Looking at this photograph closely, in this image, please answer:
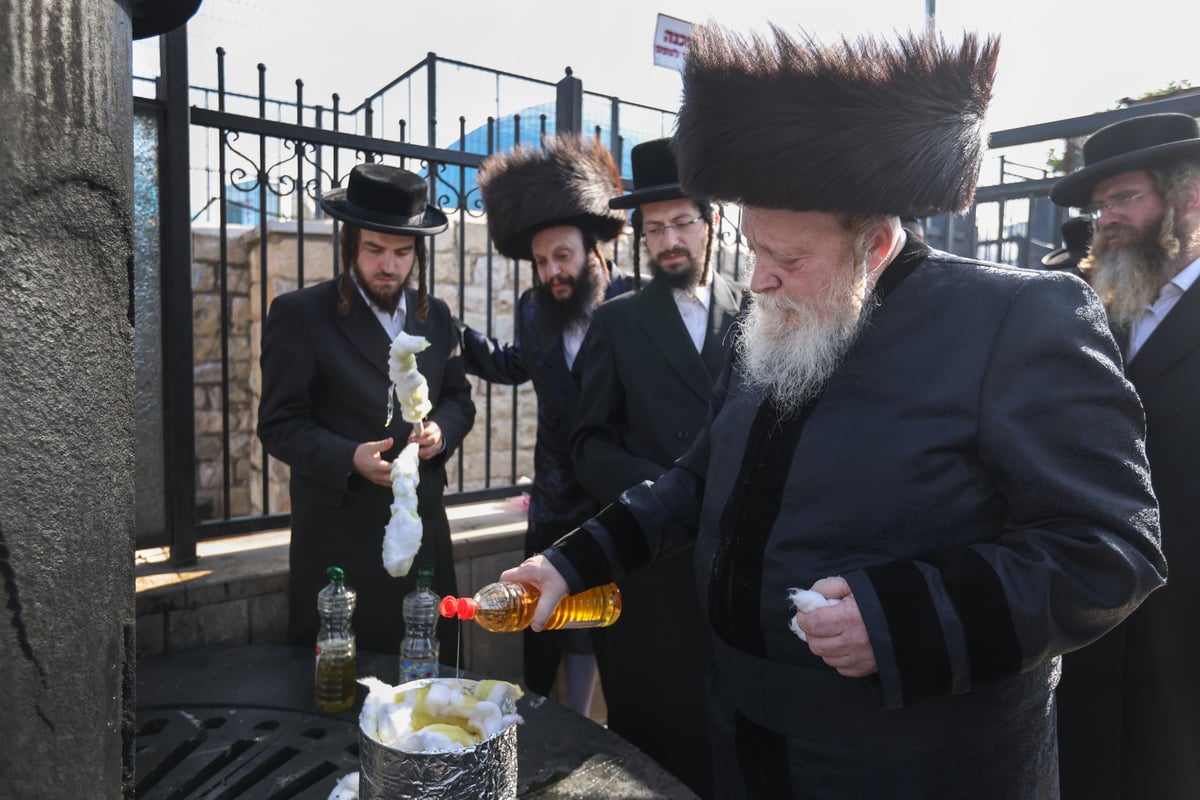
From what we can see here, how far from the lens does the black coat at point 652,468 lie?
296cm

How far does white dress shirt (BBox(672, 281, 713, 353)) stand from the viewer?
10.7 ft

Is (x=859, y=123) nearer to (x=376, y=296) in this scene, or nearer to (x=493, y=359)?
(x=376, y=296)

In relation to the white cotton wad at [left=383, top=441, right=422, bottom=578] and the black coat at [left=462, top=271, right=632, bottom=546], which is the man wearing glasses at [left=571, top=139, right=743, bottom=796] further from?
the white cotton wad at [left=383, top=441, right=422, bottom=578]

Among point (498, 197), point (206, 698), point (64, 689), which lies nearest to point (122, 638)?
point (64, 689)

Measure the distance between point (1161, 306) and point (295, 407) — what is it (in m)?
3.10

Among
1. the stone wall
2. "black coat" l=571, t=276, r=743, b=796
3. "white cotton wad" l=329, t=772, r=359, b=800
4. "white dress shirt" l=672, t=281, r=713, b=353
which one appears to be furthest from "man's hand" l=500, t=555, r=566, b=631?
the stone wall

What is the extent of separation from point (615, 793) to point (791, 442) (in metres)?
0.88

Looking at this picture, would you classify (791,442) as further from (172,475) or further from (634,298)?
(172,475)

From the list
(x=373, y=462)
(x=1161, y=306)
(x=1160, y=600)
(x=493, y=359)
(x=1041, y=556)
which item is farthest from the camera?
(x=493, y=359)

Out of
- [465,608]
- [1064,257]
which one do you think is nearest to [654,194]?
[465,608]

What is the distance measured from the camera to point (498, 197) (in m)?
3.97

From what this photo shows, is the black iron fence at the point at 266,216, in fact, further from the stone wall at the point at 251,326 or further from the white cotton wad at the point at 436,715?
the white cotton wad at the point at 436,715

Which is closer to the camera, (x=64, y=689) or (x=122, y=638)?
(x=64, y=689)

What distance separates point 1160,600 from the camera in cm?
259
